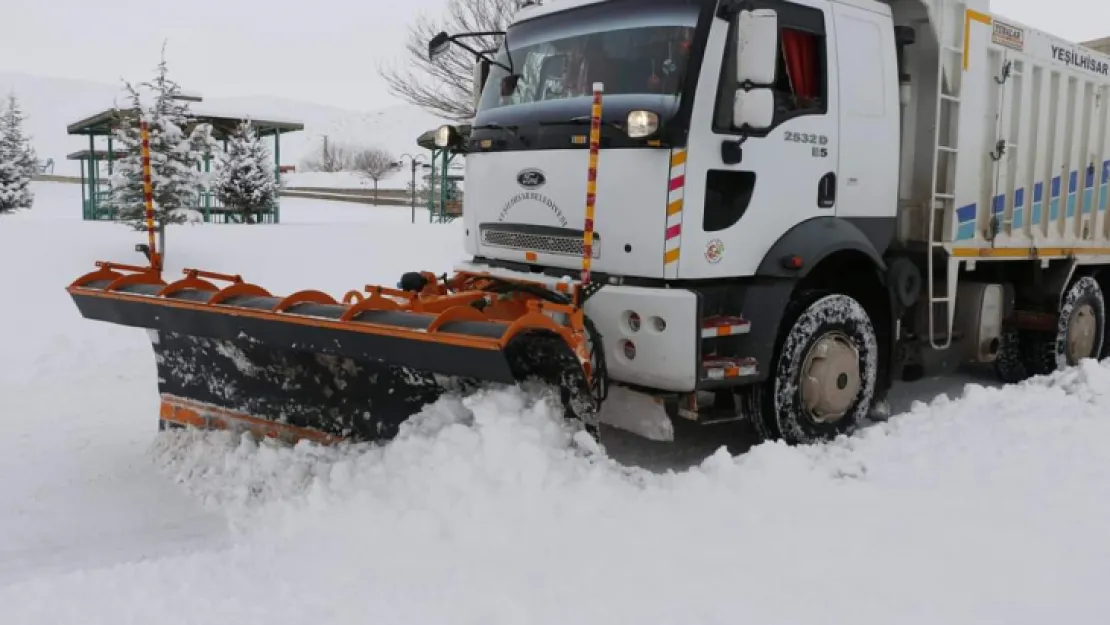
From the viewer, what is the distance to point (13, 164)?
33438 millimetres

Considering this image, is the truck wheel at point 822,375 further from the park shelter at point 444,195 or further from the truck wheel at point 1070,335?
the park shelter at point 444,195

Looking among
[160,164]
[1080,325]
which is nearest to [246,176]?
[160,164]

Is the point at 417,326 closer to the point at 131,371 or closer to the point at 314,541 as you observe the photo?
the point at 314,541

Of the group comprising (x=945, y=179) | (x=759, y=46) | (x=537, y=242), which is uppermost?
(x=759, y=46)

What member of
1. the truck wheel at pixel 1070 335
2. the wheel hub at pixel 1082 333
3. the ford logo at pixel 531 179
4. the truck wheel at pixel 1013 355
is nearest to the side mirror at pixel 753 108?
the ford logo at pixel 531 179

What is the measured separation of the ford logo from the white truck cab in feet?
0.05

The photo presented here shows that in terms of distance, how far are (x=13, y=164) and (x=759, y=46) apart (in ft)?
117

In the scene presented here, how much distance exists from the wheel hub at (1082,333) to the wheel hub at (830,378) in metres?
3.53

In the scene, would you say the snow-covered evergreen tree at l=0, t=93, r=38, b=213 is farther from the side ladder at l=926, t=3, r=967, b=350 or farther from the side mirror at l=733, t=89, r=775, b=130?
the side mirror at l=733, t=89, r=775, b=130

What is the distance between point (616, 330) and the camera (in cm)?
Result: 486

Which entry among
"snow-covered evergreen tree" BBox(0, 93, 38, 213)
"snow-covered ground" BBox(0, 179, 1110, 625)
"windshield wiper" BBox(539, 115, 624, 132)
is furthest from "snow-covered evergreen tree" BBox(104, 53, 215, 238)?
"snow-covered evergreen tree" BBox(0, 93, 38, 213)

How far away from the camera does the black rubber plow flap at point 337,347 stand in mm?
4125

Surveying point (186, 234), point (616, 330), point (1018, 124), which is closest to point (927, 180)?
point (1018, 124)

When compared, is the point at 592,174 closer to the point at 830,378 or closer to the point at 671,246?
the point at 671,246
